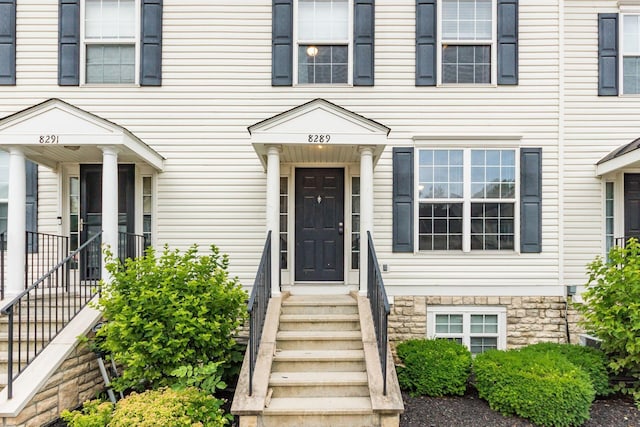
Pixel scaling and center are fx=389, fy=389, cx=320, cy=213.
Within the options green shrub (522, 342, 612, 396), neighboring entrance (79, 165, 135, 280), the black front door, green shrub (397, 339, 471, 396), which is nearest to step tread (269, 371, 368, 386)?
green shrub (397, 339, 471, 396)

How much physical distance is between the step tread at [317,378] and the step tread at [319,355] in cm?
15

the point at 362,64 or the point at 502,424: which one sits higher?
the point at 362,64

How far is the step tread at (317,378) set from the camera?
4.05m

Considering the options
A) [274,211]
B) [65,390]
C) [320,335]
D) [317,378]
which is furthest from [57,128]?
[317,378]

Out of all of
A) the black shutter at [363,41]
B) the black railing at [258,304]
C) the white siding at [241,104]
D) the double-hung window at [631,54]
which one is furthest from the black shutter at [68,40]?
the double-hung window at [631,54]

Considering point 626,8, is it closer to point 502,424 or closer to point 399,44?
point 399,44

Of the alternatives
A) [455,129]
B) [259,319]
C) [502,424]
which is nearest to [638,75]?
[455,129]

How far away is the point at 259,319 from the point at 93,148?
11.2 ft

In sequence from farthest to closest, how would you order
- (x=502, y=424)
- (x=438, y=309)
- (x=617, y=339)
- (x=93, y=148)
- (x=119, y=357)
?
(x=438, y=309), (x=93, y=148), (x=617, y=339), (x=502, y=424), (x=119, y=357)

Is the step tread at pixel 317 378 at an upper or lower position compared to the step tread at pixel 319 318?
lower

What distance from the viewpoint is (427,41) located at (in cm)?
626

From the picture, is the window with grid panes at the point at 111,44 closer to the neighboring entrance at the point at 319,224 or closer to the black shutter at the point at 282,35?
the black shutter at the point at 282,35

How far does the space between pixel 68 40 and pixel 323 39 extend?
406 cm

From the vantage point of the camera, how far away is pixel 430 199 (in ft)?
20.6
